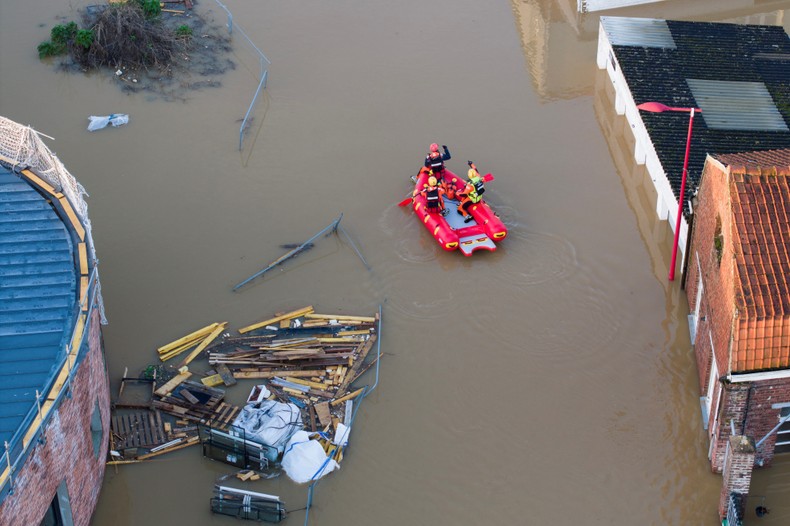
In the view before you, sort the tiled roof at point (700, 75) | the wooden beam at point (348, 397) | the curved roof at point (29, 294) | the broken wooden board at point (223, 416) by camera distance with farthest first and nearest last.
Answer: the tiled roof at point (700, 75) → the wooden beam at point (348, 397) → the broken wooden board at point (223, 416) → the curved roof at point (29, 294)

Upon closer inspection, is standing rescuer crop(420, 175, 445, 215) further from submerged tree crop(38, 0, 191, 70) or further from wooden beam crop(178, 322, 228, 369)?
submerged tree crop(38, 0, 191, 70)

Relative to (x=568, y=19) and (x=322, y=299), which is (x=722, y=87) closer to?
(x=568, y=19)

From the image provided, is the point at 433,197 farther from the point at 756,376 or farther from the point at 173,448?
the point at 756,376

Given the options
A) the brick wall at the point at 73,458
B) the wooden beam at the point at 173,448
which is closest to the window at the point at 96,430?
the brick wall at the point at 73,458

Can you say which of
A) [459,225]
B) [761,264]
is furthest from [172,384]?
[761,264]

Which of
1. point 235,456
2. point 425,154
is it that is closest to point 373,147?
point 425,154

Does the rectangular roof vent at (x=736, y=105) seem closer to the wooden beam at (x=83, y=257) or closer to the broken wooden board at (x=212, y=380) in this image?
the broken wooden board at (x=212, y=380)
